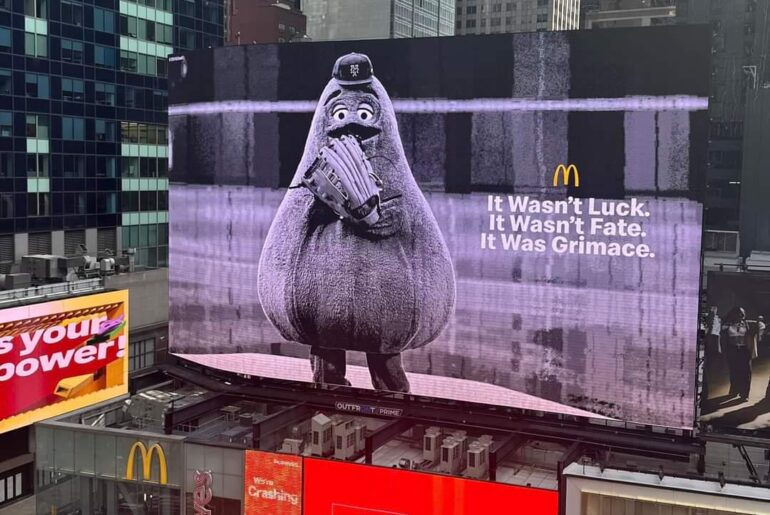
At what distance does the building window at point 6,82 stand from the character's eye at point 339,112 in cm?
3992

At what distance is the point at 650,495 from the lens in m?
35.5

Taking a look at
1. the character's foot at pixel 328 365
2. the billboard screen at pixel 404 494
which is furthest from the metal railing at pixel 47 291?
the billboard screen at pixel 404 494

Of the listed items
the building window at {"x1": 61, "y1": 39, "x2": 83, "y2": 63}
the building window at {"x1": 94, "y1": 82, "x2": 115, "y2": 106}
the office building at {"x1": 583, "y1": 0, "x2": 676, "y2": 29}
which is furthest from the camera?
the office building at {"x1": 583, "y1": 0, "x2": 676, "y2": 29}

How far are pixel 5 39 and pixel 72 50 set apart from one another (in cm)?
765

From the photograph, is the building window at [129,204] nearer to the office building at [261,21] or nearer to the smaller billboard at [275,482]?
the smaller billboard at [275,482]

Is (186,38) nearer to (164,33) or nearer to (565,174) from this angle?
(164,33)

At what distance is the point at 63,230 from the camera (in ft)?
264

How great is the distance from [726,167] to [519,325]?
152 ft

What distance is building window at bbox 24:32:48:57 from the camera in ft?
247

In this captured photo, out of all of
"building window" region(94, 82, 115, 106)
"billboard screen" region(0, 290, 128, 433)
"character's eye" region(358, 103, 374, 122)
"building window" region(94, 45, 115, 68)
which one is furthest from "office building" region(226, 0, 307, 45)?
"character's eye" region(358, 103, 374, 122)

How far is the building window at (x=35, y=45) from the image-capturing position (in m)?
75.4

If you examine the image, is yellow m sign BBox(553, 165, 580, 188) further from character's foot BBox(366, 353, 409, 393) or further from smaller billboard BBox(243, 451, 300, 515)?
smaller billboard BBox(243, 451, 300, 515)

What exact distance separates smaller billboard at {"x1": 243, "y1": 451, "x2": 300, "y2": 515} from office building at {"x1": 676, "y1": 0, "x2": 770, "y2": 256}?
111ft

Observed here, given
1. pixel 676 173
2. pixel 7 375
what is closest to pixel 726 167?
pixel 676 173
